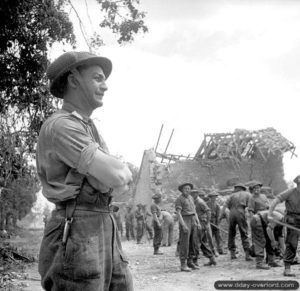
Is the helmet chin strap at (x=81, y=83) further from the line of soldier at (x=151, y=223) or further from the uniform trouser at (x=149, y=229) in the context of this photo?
the uniform trouser at (x=149, y=229)

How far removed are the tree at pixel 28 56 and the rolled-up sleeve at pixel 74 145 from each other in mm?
6064

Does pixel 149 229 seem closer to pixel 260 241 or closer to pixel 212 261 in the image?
pixel 212 261

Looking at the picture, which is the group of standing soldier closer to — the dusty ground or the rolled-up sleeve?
the dusty ground

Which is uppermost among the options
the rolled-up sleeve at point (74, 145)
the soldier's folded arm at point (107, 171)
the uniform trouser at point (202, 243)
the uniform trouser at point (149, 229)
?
the rolled-up sleeve at point (74, 145)

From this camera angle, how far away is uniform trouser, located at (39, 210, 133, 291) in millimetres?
1792

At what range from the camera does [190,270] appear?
9805mm

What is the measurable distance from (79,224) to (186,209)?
8569 millimetres

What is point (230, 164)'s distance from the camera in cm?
2050

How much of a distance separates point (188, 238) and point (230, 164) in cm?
1099

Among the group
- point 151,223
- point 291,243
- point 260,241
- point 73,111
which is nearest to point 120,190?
point 73,111

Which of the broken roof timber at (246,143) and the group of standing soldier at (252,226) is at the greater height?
the broken roof timber at (246,143)

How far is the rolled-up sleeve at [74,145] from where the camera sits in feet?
5.77

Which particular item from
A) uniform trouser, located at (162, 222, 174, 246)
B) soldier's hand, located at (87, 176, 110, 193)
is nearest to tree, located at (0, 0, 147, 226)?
soldier's hand, located at (87, 176, 110, 193)

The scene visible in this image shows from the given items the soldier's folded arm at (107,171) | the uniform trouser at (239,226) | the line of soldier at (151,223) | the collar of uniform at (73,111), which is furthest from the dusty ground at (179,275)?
the soldier's folded arm at (107,171)
